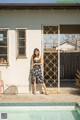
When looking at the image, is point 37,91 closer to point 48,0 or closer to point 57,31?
point 57,31

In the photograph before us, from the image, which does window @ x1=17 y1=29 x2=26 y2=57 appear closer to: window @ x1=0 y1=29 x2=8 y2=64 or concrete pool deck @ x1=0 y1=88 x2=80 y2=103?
window @ x1=0 y1=29 x2=8 y2=64

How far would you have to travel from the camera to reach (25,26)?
38.3 ft

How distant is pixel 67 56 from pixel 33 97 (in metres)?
6.50

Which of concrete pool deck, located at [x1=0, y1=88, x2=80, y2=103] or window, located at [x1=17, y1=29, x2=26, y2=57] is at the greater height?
window, located at [x1=17, y1=29, x2=26, y2=57]

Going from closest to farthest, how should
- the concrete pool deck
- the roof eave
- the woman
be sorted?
the concrete pool deck, the roof eave, the woman

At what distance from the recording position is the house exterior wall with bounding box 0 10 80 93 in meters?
11.6

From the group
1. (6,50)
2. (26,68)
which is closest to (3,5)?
(6,50)

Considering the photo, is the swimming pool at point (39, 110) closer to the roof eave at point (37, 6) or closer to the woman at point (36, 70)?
the woman at point (36, 70)

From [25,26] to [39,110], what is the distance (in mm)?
3713

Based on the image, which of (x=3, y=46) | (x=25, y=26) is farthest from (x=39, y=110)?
(x=25, y=26)

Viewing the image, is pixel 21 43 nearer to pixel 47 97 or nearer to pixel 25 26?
pixel 25 26

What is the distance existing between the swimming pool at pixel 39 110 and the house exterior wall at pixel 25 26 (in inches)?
78.1

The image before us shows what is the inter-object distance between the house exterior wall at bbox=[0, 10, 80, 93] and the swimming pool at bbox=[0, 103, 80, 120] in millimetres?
1983

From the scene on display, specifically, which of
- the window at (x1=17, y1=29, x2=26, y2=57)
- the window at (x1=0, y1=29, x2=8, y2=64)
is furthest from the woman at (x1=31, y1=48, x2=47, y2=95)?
the window at (x1=0, y1=29, x2=8, y2=64)
